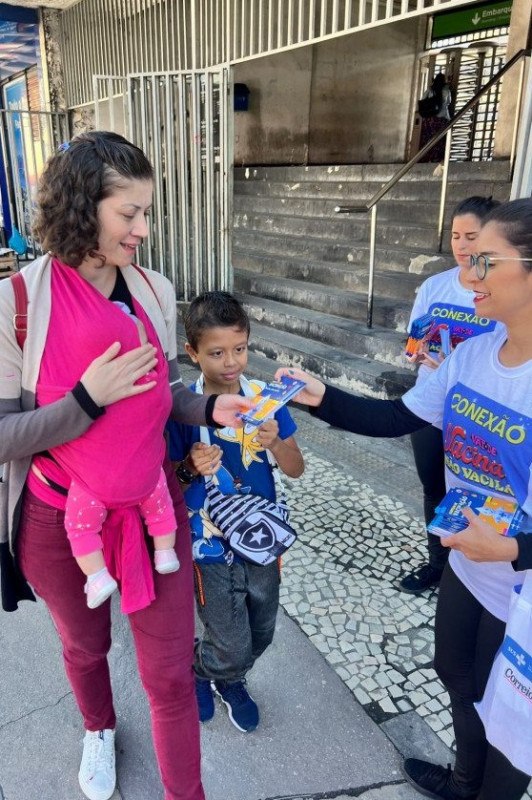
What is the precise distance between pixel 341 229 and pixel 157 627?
568cm

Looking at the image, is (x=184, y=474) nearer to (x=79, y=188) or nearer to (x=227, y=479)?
(x=227, y=479)

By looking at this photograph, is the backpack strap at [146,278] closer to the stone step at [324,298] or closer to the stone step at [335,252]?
the stone step at [324,298]

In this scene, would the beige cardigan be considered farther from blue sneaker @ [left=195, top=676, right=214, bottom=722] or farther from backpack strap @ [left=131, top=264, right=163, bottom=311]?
blue sneaker @ [left=195, top=676, right=214, bottom=722]

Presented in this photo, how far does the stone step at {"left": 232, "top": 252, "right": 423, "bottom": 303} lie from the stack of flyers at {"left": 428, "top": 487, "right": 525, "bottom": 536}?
390cm

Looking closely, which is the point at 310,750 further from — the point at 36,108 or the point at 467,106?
the point at 36,108

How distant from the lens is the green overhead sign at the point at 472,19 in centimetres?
927

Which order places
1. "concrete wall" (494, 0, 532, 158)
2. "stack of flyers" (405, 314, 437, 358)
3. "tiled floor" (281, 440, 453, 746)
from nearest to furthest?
"tiled floor" (281, 440, 453, 746) < "stack of flyers" (405, 314, 437, 358) < "concrete wall" (494, 0, 532, 158)

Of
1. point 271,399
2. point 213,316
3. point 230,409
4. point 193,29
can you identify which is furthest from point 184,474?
point 193,29

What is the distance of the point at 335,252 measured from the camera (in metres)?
6.16

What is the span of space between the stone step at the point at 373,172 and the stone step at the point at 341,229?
0.76m

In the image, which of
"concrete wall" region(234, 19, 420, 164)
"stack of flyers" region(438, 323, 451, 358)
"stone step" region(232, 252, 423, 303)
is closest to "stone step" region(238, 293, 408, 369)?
"stone step" region(232, 252, 423, 303)

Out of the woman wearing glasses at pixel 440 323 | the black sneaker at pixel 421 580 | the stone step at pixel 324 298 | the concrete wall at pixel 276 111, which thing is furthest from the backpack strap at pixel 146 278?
the concrete wall at pixel 276 111

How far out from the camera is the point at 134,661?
231cm

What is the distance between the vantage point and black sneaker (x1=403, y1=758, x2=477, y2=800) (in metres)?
1.70
